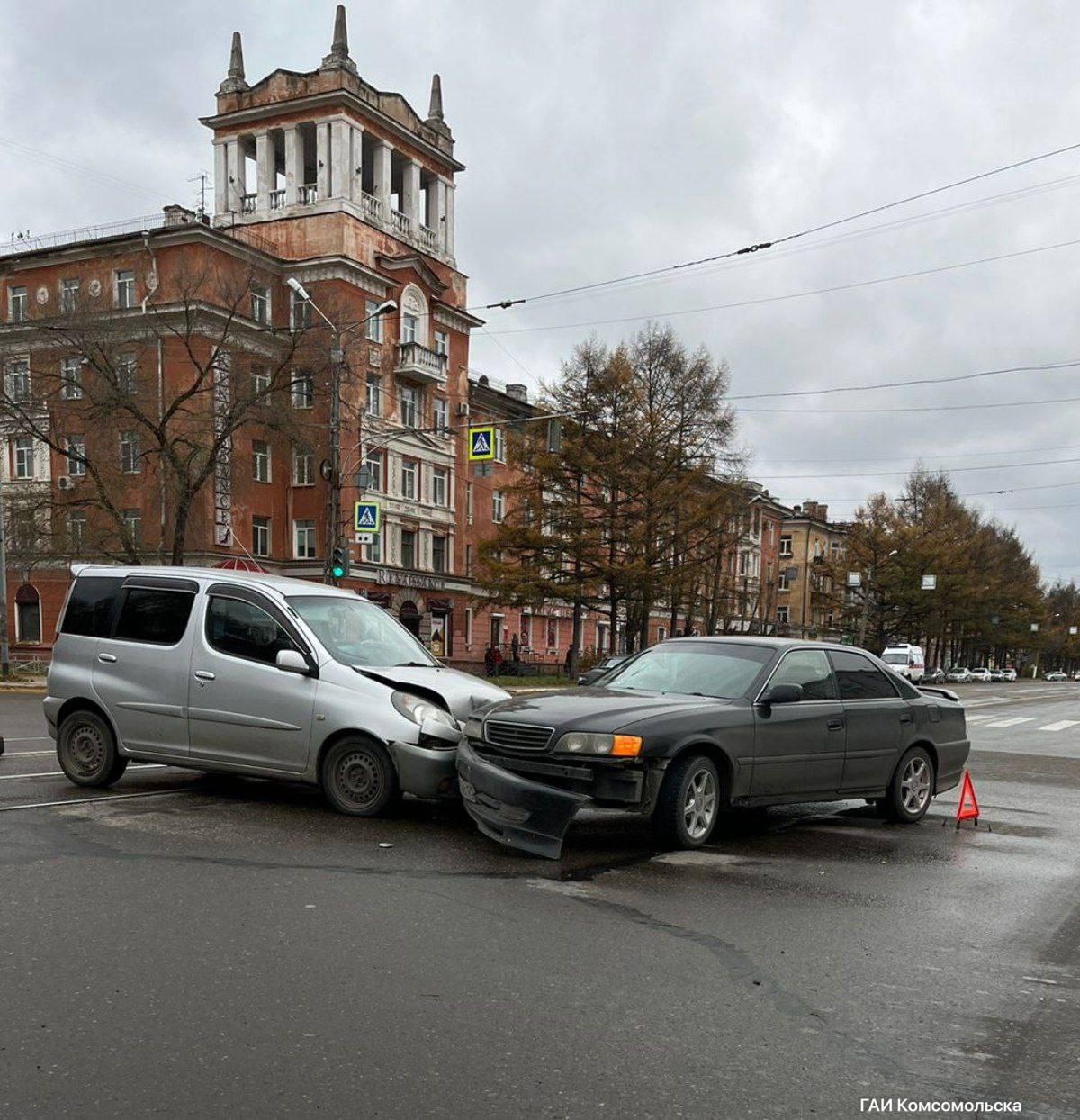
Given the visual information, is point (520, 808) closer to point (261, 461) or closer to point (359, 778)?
point (359, 778)

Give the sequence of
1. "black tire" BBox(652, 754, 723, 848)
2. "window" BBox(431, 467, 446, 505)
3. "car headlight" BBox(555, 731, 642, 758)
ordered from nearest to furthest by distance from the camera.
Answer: "car headlight" BBox(555, 731, 642, 758) < "black tire" BBox(652, 754, 723, 848) < "window" BBox(431, 467, 446, 505)

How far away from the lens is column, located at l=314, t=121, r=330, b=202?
46812mm

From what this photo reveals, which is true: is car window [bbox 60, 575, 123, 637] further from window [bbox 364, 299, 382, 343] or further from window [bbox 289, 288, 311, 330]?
window [bbox 364, 299, 382, 343]

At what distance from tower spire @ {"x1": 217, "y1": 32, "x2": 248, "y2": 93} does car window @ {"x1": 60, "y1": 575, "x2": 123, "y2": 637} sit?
46485 mm

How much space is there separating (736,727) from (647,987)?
332 cm

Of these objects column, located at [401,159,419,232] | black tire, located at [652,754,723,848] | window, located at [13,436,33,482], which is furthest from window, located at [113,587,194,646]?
column, located at [401,159,419,232]

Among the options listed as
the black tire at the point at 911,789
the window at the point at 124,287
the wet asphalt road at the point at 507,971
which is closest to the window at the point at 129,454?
the window at the point at 124,287

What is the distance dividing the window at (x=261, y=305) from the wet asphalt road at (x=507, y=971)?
39.8 m

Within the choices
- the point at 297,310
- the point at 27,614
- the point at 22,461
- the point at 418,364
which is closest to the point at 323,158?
the point at 297,310

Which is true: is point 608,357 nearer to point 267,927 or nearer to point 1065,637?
point 267,927

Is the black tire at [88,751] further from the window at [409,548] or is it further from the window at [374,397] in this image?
the window at [409,548]

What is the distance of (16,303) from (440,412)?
1960cm

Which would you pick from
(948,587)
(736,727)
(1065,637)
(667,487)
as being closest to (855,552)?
(948,587)

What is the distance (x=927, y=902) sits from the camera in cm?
643
